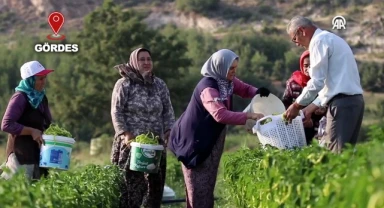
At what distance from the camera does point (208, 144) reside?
778 cm

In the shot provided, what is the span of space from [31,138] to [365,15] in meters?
63.2

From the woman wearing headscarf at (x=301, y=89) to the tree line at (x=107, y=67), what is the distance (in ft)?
129

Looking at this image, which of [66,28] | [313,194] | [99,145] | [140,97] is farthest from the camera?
[66,28]

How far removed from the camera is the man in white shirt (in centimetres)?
678

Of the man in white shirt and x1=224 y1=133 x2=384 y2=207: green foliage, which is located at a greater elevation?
the man in white shirt

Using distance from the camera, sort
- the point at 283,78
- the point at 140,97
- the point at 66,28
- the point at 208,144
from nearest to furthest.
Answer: the point at 208,144 → the point at 140,97 → the point at 283,78 → the point at 66,28

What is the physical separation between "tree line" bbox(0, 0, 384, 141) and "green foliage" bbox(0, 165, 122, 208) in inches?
1589

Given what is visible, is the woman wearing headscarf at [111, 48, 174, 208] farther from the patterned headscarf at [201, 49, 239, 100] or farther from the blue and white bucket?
the patterned headscarf at [201, 49, 239, 100]

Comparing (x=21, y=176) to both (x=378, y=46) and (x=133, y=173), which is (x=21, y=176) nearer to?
(x=133, y=173)

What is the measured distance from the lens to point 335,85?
6871mm

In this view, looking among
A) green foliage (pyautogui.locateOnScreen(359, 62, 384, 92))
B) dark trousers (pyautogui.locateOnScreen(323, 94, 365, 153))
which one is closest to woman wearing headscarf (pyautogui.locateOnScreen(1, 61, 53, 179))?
dark trousers (pyautogui.locateOnScreen(323, 94, 365, 153))

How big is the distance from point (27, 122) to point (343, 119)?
→ 2.90 m

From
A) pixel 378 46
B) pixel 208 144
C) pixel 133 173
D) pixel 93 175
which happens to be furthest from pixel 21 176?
pixel 378 46

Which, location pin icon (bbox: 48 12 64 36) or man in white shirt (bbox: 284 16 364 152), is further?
location pin icon (bbox: 48 12 64 36)
